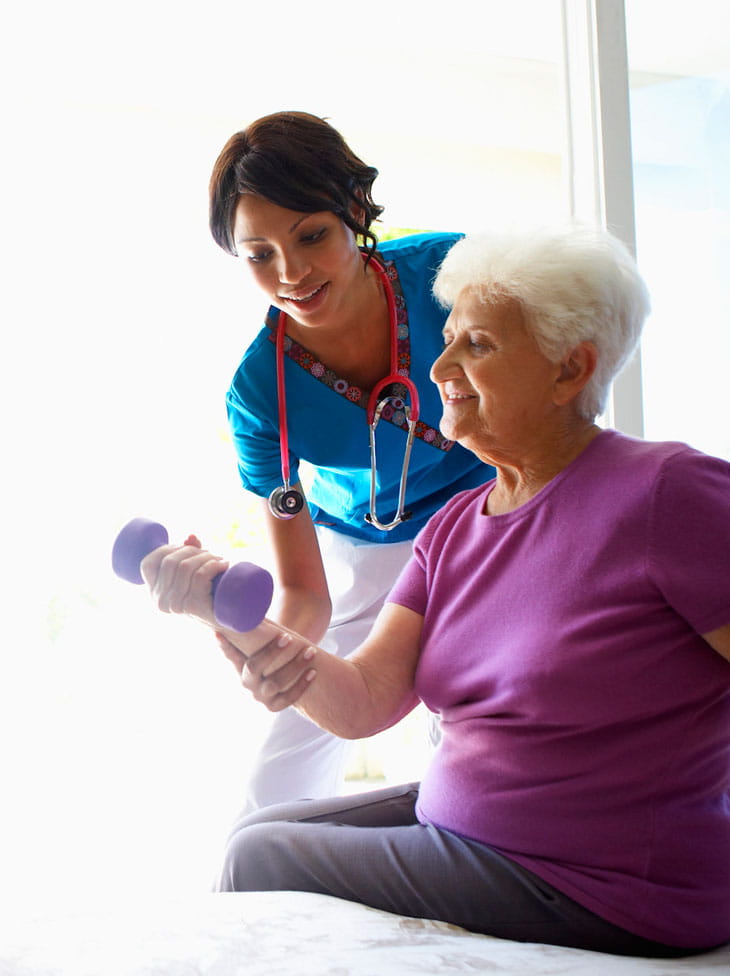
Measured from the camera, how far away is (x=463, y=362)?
134 cm

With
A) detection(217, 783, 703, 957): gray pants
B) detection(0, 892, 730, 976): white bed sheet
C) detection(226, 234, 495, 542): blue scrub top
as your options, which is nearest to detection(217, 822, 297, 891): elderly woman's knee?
detection(217, 783, 703, 957): gray pants

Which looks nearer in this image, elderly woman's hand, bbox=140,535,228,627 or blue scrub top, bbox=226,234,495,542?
elderly woman's hand, bbox=140,535,228,627

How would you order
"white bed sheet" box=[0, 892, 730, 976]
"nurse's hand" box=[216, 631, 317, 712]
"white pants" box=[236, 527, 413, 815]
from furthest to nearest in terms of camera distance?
"white pants" box=[236, 527, 413, 815]
"nurse's hand" box=[216, 631, 317, 712]
"white bed sheet" box=[0, 892, 730, 976]

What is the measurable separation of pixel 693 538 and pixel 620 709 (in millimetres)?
204

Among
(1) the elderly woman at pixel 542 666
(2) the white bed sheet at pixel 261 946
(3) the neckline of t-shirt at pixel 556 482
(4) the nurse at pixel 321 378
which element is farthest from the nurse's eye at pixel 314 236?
(2) the white bed sheet at pixel 261 946

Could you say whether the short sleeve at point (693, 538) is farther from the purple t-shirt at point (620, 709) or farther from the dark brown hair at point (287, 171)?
the dark brown hair at point (287, 171)

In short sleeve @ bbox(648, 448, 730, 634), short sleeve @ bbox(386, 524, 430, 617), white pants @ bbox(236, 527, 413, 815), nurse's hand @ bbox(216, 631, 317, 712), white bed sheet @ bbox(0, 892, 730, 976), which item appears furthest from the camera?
white pants @ bbox(236, 527, 413, 815)

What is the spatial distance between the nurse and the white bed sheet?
2.34ft

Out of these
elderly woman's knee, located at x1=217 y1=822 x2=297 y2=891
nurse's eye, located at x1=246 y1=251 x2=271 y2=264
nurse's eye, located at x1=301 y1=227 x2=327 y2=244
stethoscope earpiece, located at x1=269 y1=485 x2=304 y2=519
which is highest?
nurse's eye, located at x1=301 y1=227 x2=327 y2=244

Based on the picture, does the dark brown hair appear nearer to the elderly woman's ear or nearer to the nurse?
the nurse

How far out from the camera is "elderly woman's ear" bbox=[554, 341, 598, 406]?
1307 millimetres

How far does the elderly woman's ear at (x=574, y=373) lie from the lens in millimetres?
1307

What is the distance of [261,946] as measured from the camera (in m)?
1.01

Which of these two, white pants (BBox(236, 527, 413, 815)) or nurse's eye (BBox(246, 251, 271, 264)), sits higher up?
nurse's eye (BBox(246, 251, 271, 264))
